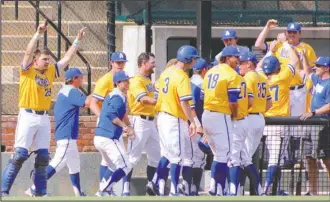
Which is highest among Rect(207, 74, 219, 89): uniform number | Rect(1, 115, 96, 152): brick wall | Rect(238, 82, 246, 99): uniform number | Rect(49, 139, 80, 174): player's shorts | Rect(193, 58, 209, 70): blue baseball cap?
Rect(193, 58, 209, 70): blue baseball cap

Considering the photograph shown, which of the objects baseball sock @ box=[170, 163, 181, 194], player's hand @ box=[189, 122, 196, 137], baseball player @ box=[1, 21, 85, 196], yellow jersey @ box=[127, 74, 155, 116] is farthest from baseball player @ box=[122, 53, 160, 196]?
baseball player @ box=[1, 21, 85, 196]

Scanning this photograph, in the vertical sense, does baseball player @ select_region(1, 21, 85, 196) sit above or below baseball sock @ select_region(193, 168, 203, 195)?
above

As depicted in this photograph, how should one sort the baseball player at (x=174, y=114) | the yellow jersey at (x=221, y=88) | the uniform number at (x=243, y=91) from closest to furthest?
the yellow jersey at (x=221, y=88) → the uniform number at (x=243, y=91) → the baseball player at (x=174, y=114)

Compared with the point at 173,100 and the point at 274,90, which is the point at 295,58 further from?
the point at 173,100

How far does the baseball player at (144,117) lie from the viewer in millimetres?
16234

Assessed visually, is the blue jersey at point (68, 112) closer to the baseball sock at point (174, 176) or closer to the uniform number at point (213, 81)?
the baseball sock at point (174, 176)

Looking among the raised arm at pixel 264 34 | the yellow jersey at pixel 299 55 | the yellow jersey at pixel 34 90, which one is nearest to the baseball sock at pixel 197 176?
the yellow jersey at pixel 299 55

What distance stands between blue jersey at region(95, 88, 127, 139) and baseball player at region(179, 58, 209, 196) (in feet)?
3.04

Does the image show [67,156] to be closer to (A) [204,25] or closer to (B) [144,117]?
(B) [144,117]

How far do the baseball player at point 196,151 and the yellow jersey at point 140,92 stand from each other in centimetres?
57

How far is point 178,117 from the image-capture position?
1542cm

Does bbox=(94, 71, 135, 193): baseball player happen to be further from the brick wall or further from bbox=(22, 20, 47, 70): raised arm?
the brick wall

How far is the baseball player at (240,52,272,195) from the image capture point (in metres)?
15.4

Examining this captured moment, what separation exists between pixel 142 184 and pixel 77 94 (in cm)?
190
